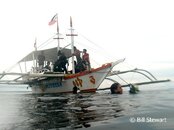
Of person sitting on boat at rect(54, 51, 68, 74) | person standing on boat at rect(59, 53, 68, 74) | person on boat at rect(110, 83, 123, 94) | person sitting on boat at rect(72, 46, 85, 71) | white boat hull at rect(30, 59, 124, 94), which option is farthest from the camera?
person sitting on boat at rect(54, 51, 68, 74)

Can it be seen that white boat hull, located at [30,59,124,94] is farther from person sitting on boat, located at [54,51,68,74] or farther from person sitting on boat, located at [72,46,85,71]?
person sitting on boat, located at [72,46,85,71]

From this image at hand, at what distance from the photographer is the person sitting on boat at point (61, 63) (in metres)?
28.2

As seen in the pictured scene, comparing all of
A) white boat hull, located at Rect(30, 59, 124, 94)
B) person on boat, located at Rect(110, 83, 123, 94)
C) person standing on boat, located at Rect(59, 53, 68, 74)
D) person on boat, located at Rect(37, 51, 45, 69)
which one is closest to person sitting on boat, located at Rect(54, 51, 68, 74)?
person standing on boat, located at Rect(59, 53, 68, 74)

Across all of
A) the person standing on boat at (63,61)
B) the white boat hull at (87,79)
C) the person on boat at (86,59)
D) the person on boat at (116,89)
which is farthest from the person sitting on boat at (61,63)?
the person on boat at (116,89)

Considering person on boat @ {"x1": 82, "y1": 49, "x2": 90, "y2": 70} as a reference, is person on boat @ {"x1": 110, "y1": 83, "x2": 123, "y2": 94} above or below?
below

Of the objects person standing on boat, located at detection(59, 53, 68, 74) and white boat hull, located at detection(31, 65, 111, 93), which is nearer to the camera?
white boat hull, located at detection(31, 65, 111, 93)

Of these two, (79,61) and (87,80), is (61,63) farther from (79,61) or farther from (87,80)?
(87,80)

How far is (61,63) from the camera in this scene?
93.9ft

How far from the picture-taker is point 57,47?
32500 mm

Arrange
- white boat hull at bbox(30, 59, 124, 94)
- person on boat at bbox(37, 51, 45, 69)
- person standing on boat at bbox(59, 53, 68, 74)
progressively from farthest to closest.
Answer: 1. person on boat at bbox(37, 51, 45, 69)
2. person standing on boat at bbox(59, 53, 68, 74)
3. white boat hull at bbox(30, 59, 124, 94)

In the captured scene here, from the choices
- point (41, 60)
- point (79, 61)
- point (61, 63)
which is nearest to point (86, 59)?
point (79, 61)

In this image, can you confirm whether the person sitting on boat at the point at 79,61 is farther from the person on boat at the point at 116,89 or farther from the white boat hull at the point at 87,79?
the person on boat at the point at 116,89

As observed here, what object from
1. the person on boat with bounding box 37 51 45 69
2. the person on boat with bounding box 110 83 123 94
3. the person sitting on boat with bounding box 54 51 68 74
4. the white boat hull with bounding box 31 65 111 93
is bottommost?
the person on boat with bounding box 110 83 123 94

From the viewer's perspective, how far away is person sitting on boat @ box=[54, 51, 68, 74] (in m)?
28.2
